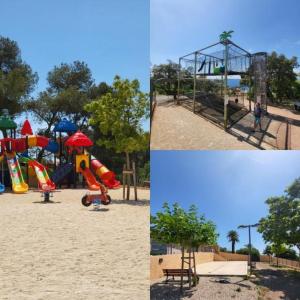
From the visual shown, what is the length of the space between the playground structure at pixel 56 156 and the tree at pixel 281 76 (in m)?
11.0

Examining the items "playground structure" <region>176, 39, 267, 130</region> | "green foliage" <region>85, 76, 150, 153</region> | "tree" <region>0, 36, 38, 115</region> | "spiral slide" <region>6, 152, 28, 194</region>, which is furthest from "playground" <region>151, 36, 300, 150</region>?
"tree" <region>0, 36, 38, 115</region>

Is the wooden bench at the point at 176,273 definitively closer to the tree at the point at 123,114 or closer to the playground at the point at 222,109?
the playground at the point at 222,109

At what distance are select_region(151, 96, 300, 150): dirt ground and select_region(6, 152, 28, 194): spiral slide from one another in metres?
14.0

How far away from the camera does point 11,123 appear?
58.0 ft

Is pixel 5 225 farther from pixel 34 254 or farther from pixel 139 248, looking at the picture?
pixel 139 248

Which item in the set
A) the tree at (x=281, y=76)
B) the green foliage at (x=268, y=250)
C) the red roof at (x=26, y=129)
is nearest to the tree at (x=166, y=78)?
the tree at (x=281, y=76)

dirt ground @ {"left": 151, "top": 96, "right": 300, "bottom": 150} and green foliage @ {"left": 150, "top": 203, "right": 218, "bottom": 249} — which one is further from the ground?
dirt ground @ {"left": 151, "top": 96, "right": 300, "bottom": 150}

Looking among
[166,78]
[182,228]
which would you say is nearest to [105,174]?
[182,228]

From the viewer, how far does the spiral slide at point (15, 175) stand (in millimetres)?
15727

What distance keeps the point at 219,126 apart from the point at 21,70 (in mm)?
21203

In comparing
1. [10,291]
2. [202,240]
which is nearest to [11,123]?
[10,291]

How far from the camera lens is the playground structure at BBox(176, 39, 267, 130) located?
243cm

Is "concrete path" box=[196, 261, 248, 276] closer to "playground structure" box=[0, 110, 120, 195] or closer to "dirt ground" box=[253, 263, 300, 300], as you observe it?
"dirt ground" box=[253, 263, 300, 300]

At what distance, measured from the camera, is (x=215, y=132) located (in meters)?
2.41
